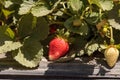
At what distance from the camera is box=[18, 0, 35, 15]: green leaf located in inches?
47.4

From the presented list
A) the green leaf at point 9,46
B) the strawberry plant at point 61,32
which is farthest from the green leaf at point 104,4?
the green leaf at point 9,46

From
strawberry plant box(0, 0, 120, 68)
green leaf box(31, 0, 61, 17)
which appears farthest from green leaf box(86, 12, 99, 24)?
green leaf box(31, 0, 61, 17)

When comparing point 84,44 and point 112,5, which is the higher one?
point 112,5

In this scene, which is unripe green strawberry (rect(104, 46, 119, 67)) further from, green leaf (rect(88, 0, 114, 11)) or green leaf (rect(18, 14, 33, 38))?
green leaf (rect(18, 14, 33, 38))

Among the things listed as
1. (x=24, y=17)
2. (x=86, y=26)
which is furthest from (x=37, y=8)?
(x=86, y=26)

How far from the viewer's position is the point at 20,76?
3.82 feet

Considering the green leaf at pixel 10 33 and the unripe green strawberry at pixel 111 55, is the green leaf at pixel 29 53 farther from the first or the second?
the unripe green strawberry at pixel 111 55

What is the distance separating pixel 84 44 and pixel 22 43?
18cm

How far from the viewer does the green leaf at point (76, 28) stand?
1195 millimetres

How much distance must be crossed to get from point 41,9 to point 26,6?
49mm

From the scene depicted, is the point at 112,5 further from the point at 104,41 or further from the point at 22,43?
the point at 22,43

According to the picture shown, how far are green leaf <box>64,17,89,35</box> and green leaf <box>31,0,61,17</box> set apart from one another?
59mm

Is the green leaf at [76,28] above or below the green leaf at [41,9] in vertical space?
below

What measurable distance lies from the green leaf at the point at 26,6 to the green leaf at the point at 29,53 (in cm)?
8
